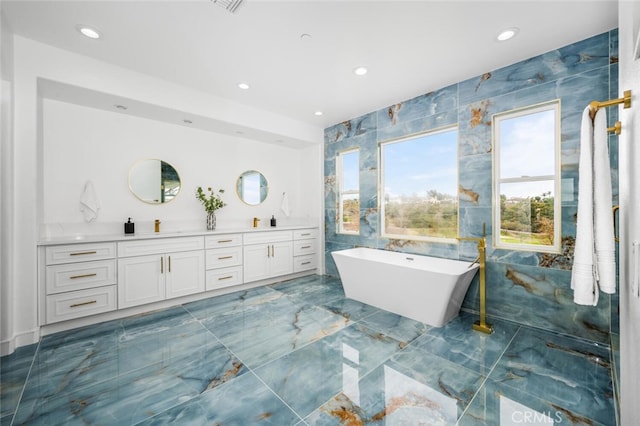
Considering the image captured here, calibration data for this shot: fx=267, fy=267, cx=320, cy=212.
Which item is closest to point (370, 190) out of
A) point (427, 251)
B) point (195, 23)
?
point (427, 251)

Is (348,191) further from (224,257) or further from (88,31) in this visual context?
(88,31)

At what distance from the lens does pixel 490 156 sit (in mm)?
2953

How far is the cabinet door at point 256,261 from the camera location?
4.04m

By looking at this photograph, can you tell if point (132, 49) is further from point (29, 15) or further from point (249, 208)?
point (249, 208)

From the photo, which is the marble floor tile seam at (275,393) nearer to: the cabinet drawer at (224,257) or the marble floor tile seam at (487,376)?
the marble floor tile seam at (487,376)

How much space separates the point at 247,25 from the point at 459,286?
3124mm

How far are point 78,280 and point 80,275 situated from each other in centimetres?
5

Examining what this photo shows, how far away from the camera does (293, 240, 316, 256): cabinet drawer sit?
4.68 metres

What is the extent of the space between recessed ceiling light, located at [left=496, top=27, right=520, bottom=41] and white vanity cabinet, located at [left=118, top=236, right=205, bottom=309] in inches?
154

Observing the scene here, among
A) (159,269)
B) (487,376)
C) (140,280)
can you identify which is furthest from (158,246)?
(487,376)

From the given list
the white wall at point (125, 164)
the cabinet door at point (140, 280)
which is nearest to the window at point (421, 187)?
the white wall at point (125, 164)

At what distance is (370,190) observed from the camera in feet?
14.0

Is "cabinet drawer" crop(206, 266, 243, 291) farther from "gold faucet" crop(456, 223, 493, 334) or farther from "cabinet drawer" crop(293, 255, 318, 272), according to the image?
"gold faucet" crop(456, 223, 493, 334)

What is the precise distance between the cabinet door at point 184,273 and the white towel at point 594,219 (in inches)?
144
